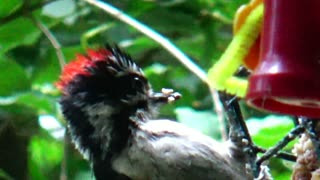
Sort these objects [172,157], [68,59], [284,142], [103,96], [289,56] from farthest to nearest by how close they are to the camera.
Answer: [68,59] < [103,96] < [172,157] < [284,142] < [289,56]

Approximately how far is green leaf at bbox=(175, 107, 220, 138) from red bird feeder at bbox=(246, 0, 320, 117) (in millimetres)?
1228

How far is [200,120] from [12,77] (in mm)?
538

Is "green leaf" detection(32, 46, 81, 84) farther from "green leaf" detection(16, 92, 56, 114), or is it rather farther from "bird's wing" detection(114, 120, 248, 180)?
"bird's wing" detection(114, 120, 248, 180)

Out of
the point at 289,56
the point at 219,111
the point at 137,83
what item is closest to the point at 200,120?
the point at 137,83

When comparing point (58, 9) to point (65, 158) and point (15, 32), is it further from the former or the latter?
point (65, 158)

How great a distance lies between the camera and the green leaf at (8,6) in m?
2.80

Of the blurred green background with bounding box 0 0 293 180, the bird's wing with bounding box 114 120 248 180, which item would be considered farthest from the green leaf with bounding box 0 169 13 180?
the bird's wing with bounding box 114 120 248 180

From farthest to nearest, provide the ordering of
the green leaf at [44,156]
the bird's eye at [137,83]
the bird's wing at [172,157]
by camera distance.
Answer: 1. the green leaf at [44,156]
2. the bird's eye at [137,83]
3. the bird's wing at [172,157]

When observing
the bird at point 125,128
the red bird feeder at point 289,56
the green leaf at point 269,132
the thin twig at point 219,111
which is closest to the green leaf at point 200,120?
the bird at point 125,128

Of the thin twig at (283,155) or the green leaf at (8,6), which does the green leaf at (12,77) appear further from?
the thin twig at (283,155)

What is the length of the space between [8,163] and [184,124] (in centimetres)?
55

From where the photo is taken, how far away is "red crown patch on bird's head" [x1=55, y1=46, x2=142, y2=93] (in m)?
2.48

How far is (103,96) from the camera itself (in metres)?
2.61

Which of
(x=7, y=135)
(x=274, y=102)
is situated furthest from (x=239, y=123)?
(x=7, y=135)
